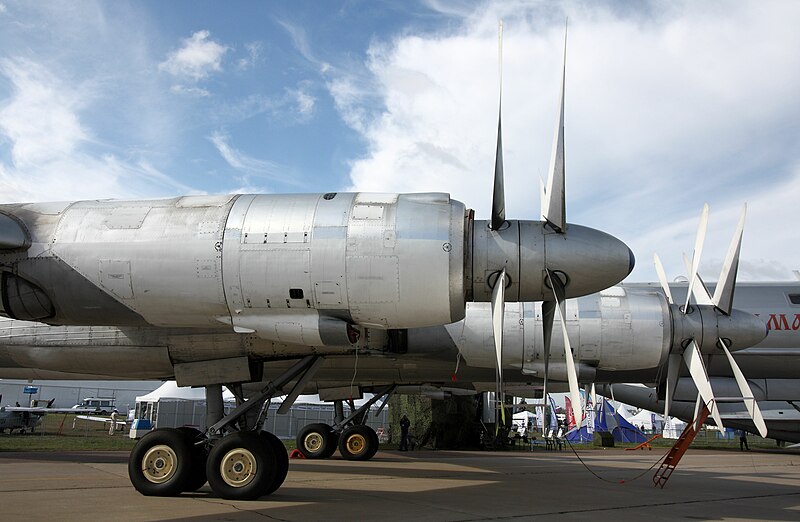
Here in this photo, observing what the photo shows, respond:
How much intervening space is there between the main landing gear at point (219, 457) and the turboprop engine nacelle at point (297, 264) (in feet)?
Result: 5.27

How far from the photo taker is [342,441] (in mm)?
17531

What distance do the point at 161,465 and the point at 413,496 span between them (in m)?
3.63

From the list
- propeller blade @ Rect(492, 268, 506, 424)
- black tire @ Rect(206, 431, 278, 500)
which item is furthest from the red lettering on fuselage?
black tire @ Rect(206, 431, 278, 500)

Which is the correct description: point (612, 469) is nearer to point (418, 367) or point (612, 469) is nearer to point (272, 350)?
point (418, 367)

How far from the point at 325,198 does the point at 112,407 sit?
189ft

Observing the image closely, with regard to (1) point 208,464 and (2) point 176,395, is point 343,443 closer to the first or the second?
(1) point 208,464

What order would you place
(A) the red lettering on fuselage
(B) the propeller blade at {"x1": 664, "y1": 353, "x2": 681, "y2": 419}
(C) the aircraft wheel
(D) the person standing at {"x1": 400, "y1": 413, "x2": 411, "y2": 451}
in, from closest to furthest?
(B) the propeller blade at {"x1": 664, "y1": 353, "x2": 681, "y2": 419} → (A) the red lettering on fuselage → (C) the aircraft wheel → (D) the person standing at {"x1": 400, "y1": 413, "x2": 411, "y2": 451}

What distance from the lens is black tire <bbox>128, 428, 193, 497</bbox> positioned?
27.2 feet

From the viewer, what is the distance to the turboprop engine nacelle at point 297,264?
721 cm

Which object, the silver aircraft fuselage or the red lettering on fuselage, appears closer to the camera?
the silver aircraft fuselage

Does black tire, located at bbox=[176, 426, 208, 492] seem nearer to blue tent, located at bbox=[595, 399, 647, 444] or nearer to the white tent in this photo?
the white tent

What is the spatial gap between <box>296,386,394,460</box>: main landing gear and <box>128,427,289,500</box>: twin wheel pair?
29.9 feet

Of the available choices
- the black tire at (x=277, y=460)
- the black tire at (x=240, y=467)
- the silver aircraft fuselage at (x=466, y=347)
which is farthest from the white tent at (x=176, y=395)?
the black tire at (x=240, y=467)

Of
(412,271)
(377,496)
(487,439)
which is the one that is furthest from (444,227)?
(487,439)
